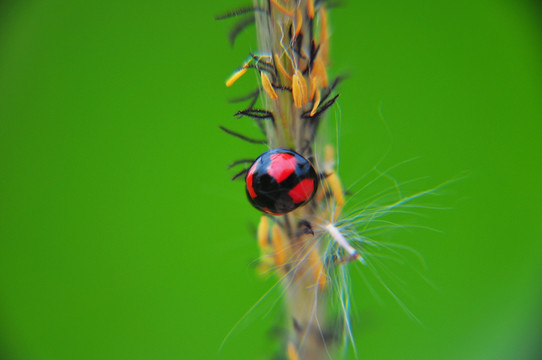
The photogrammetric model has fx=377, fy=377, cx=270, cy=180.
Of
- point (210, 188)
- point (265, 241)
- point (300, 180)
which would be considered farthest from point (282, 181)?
point (210, 188)

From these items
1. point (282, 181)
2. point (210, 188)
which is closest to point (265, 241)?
point (282, 181)

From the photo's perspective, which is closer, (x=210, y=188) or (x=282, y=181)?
(x=282, y=181)

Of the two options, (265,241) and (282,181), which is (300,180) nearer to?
(282,181)

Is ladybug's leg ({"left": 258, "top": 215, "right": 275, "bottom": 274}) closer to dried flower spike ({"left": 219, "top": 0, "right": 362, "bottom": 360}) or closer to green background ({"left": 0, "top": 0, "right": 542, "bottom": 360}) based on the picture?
dried flower spike ({"left": 219, "top": 0, "right": 362, "bottom": 360})

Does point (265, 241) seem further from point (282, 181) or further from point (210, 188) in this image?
point (210, 188)

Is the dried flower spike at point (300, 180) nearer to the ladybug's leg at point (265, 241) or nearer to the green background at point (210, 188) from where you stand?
the ladybug's leg at point (265, 241)

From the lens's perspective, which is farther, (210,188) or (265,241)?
(210,188)

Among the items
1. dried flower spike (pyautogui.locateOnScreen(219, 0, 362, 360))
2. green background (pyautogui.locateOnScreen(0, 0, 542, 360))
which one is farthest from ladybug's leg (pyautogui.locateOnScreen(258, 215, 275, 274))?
green background (pyautogui.locateOnScreen(0, 0, 542, 360))

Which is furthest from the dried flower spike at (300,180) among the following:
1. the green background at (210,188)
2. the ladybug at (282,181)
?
the green background at (210,188)

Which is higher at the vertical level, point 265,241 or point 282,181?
point 282,181
